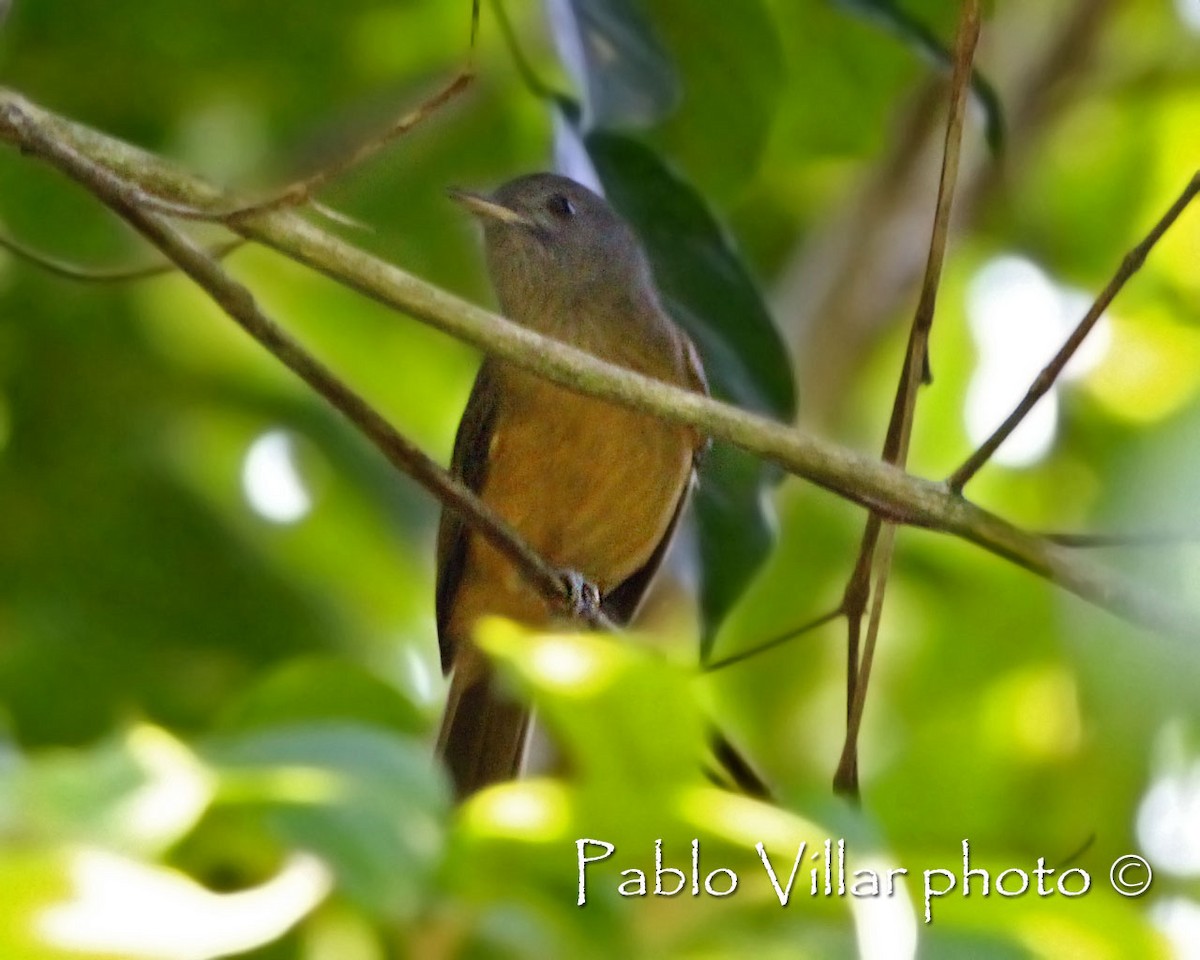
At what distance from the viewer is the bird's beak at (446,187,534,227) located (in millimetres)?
4141

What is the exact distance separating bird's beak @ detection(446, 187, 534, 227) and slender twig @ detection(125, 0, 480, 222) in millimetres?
1762

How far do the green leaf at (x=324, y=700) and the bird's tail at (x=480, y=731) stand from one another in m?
1.71

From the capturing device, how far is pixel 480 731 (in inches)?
177

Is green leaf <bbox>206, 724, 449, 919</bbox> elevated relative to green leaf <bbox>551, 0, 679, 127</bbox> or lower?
lower

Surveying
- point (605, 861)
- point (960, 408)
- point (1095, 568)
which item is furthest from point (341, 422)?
point (605, 861)

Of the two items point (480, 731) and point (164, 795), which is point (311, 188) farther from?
point (480, 731)

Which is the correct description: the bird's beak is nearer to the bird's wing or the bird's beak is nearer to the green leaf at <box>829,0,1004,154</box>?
the bird's wing

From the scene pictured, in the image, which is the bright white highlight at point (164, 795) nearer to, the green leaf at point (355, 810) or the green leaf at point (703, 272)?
the green leaf at point (355, 810)

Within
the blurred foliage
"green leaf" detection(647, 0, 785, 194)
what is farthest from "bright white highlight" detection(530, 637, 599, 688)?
"green leaf" detection(647, 0, 785, 194)

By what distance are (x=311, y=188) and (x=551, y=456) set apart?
6.51ft

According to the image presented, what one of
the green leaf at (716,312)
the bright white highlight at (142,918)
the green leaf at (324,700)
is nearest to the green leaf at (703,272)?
the green leaf at (716,312)

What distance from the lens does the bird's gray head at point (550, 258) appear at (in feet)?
14.5

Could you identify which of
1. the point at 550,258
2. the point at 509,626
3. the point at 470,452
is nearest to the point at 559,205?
the point at 550,258

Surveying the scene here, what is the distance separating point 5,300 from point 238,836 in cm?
263
